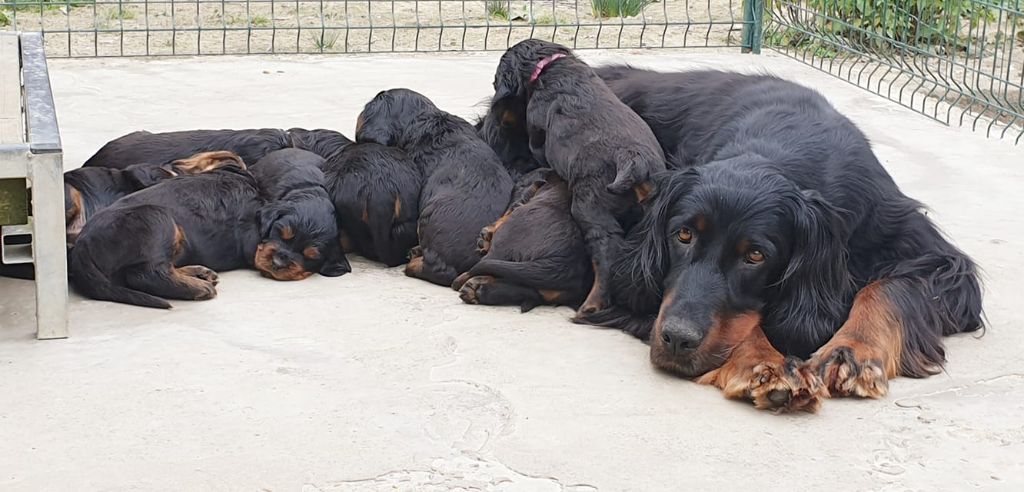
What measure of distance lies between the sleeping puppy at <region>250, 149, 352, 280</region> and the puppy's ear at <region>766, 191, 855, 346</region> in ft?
5.20

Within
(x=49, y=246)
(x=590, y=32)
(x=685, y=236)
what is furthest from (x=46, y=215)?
(x=590, y=32)

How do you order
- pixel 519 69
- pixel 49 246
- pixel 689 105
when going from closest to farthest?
pixel 49 246, pixel 689 105, pixel 519 69

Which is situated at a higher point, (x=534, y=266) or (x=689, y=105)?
(x=689, y=105)

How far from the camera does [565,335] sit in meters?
3.75

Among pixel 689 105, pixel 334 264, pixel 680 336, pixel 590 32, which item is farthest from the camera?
pixel 590 32

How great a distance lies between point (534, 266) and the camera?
3.97m

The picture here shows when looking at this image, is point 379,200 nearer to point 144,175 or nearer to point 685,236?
point 144,175

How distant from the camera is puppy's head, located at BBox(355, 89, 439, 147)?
4.75 meters

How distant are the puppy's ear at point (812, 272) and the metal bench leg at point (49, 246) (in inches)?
76.9

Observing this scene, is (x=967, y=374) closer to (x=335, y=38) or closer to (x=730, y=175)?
(x=730, y=175)

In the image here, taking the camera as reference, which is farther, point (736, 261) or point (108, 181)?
point (108, 181)

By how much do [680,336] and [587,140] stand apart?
1065mm

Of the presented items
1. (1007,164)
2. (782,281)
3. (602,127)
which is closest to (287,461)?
(782,281)

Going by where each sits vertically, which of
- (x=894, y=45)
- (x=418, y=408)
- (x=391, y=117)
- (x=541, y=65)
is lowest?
(x=418, y=408)
